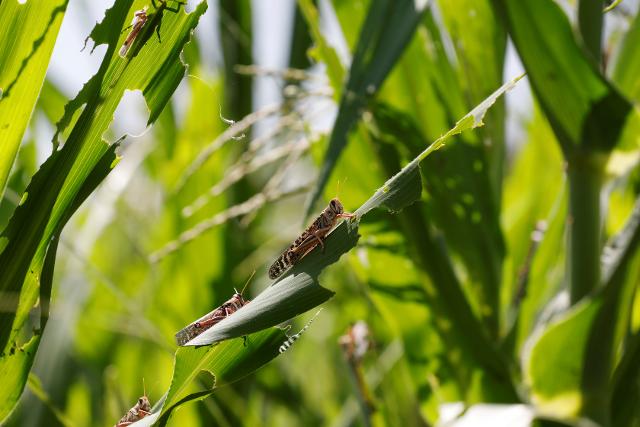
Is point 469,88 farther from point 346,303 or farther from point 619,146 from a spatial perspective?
point 346,303

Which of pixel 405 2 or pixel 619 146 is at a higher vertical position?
pixel 405 2

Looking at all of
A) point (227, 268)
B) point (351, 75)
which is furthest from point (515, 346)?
point (227, 268)

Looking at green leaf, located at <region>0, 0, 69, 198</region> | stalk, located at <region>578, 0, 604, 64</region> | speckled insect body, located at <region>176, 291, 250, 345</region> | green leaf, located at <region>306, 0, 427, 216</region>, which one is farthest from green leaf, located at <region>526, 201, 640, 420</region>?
green leaf, located at <region>0, 0, 69, 198</region>

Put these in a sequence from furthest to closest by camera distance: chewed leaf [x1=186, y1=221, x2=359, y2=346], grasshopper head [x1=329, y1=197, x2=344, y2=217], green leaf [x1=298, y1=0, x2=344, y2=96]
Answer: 1. green leaf [x1=298, y1=0, x2=344, y2=96]
2. grasshopper head [x1=329, y1=197, x2=344, y2=217]
3. chewed leaf [x1=186, y1=221, x2=359, y2=346]

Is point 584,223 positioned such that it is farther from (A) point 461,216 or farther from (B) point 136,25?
(B) point 136,25

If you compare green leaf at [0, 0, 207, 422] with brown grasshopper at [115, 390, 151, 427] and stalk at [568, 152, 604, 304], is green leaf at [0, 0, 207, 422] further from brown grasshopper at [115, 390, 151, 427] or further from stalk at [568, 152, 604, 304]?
stalk at [568, 152, 604, 304]

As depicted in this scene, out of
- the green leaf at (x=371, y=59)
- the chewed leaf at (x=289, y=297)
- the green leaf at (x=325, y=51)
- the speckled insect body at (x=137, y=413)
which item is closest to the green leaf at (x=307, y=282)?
the chewed leaf at (x=289, y=297)

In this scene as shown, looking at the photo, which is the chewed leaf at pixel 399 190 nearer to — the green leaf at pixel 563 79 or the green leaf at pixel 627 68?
the green leaf at pixel 563 79
